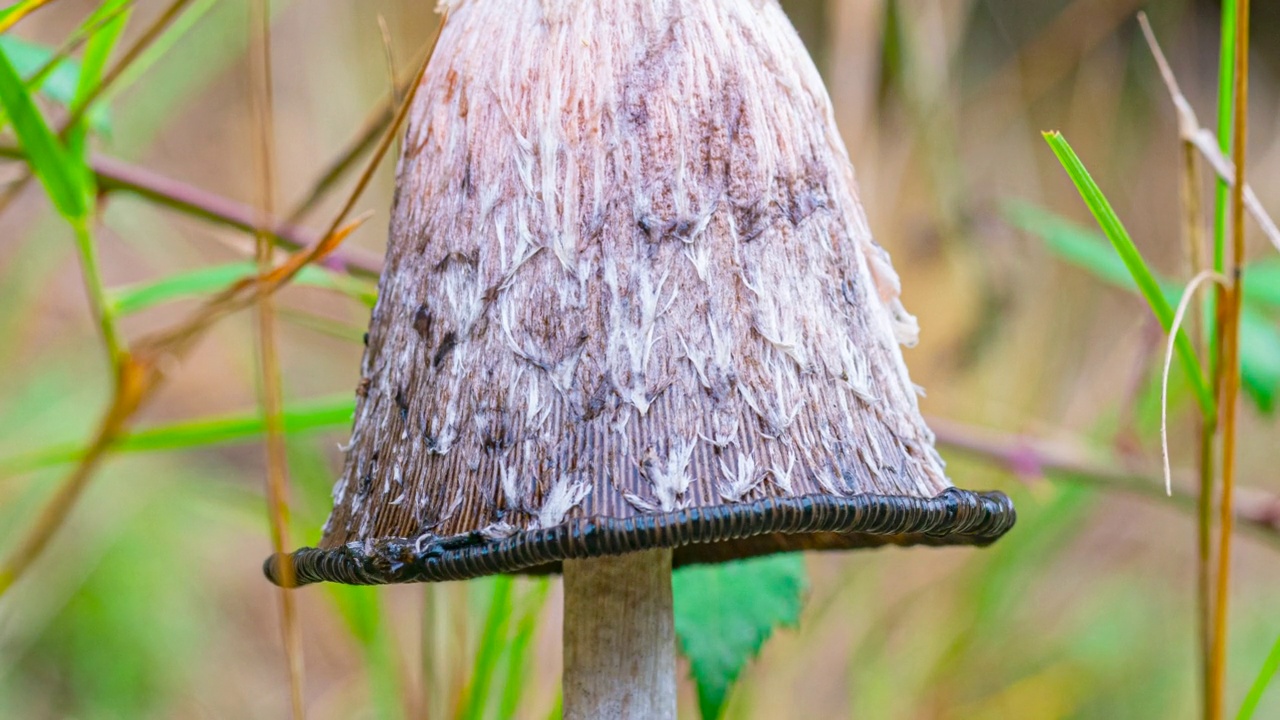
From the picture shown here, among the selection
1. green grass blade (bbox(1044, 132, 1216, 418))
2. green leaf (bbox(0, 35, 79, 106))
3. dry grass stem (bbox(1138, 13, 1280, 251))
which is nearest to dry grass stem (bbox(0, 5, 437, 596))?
green leaf (bbox(0, 35, 79, 106))

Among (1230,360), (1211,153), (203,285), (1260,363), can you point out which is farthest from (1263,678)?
(203,285)

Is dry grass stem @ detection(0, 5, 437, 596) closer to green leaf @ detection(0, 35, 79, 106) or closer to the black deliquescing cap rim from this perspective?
A: green leaf @ detection(0, 35, 79, 106)

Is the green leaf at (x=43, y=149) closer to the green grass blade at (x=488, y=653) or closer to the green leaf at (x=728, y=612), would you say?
the green grass blade at (x=488, y=653)

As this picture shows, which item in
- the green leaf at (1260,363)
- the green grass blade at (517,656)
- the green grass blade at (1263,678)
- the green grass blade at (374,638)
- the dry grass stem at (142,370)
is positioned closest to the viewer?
the green grass blade at (1263,678)

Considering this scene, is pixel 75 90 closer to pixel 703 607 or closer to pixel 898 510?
pixel 703 607

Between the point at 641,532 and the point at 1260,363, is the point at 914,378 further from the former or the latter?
the point at 641,532

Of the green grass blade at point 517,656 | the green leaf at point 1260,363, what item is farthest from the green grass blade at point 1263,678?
the green grass blade at point 517,656
